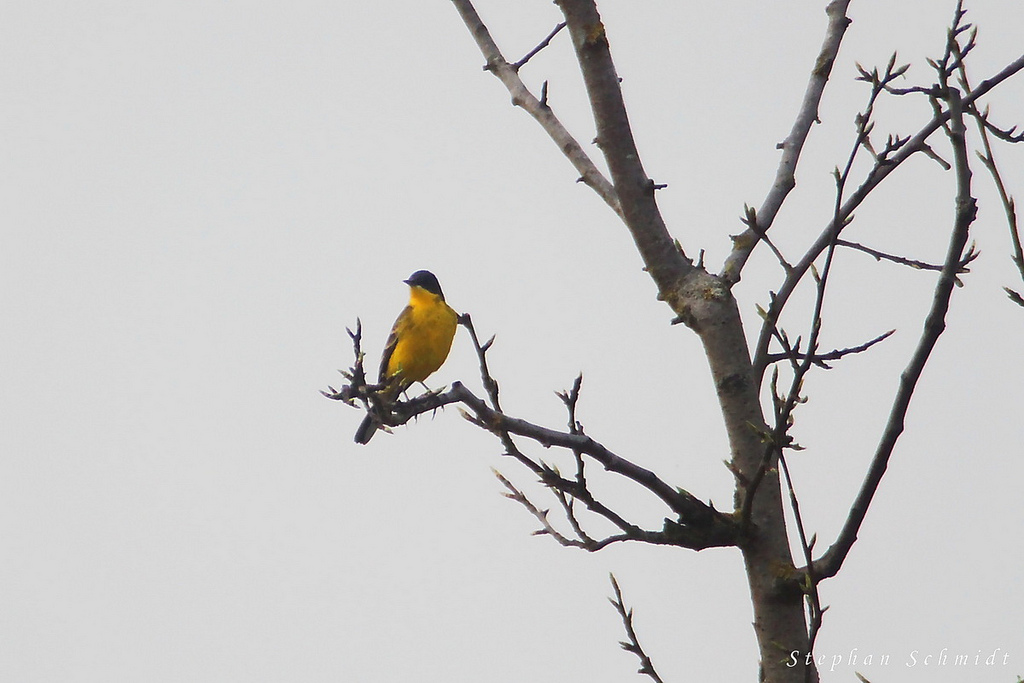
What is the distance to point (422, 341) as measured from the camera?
8391 mm

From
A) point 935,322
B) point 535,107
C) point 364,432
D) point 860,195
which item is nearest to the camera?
point 935,322

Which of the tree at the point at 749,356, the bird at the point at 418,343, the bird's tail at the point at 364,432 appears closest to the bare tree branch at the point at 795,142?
the tree at the point at 749,356

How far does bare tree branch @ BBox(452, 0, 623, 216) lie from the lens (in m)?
4.42

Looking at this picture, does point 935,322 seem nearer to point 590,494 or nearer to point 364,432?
point 590,494

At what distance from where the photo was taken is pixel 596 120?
13.2 ft

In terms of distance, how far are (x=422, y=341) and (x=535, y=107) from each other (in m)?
3.87

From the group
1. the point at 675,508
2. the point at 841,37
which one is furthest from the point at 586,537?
the point at 841,37

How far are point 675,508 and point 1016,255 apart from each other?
1.36 meters

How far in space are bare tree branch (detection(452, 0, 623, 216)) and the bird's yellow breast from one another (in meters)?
3.52

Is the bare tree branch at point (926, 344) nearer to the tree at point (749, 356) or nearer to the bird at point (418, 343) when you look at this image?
the tree at point (749, 356)

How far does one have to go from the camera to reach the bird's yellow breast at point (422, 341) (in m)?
8.40

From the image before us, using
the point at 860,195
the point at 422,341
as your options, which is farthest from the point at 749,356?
the point at 422,341

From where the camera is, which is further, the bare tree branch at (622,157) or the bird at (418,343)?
the bird at (418,343)

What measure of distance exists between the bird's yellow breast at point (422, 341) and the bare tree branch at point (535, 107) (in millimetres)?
3517
